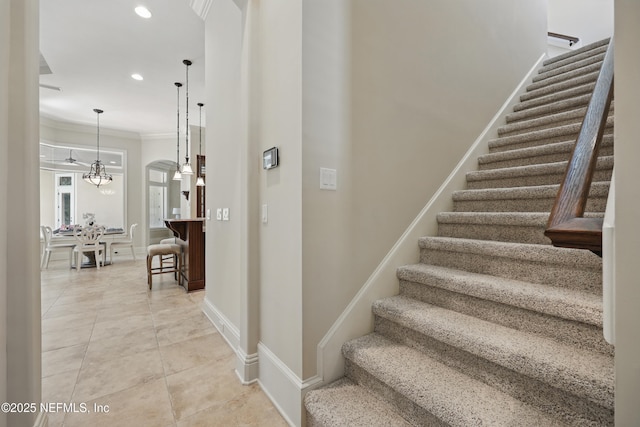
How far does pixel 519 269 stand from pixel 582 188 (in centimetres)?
86

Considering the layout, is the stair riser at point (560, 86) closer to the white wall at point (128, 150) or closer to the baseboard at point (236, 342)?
the baseboard at point (236, 342)

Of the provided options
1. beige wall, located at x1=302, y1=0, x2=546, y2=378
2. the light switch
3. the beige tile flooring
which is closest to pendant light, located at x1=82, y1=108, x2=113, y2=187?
the beige tile flooring

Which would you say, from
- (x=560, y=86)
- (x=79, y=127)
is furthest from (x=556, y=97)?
(x=79, y=127)

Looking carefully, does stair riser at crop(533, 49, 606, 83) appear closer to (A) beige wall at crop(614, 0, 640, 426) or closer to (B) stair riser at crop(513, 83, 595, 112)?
(B) stair riser at crop(513, 83, 595, 112)

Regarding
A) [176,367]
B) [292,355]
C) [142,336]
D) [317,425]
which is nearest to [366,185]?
[292,355]

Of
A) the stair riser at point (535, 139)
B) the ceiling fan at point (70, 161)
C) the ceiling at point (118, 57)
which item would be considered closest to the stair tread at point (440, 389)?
the stair riser at point (535, 139)

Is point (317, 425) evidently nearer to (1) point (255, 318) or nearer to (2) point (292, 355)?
(2) point (292, 355)

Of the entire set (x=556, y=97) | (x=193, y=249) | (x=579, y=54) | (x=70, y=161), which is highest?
(x=579, y=54)

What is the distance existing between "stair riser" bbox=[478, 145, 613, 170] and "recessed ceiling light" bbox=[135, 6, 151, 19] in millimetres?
4173

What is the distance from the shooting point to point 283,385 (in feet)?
5.38

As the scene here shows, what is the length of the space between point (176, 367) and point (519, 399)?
220cm

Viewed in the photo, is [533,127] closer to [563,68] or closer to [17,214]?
[563,68]

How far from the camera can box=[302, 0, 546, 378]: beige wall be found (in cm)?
156

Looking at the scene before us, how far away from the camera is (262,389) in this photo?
1.84m
